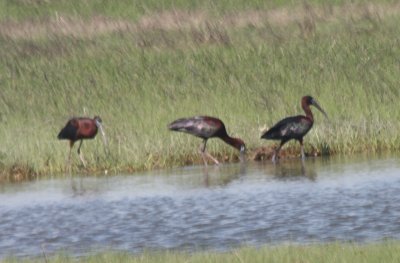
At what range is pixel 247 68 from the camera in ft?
Answer: 67.5

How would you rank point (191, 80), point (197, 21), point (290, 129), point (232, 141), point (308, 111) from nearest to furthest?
point (290, 129) → point (232, 141) → point (308, 111) → point (191, 80) → point (197, 21)

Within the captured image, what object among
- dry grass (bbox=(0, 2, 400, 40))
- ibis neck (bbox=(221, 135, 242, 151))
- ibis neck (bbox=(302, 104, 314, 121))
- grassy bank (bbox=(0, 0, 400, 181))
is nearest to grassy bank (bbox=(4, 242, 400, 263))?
grassy bank (bbox=(0, 0, 400, 181))

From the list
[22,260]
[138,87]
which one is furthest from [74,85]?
[22,260]

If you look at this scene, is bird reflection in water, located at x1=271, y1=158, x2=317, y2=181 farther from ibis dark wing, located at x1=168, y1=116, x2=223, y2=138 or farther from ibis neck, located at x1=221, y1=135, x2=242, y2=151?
ibis dark wing, located at x1=168, y1=116, x2=223, y2=138

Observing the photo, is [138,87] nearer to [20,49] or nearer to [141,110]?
[141,110]

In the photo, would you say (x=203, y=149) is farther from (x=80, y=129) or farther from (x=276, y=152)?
(x=80, y=129)

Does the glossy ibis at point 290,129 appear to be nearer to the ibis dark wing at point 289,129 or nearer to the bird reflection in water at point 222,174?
the ibis dark wing at point 289,129

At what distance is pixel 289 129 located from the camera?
1680 centimetres

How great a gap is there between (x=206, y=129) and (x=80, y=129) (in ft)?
5.60

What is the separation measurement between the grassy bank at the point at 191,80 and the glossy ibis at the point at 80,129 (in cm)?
19

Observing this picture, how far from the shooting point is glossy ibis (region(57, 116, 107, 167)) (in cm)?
1731

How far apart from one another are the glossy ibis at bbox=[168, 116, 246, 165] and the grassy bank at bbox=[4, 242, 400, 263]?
7.41 m

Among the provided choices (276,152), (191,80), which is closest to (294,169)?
(276,152)

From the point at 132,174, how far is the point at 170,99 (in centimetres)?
320
